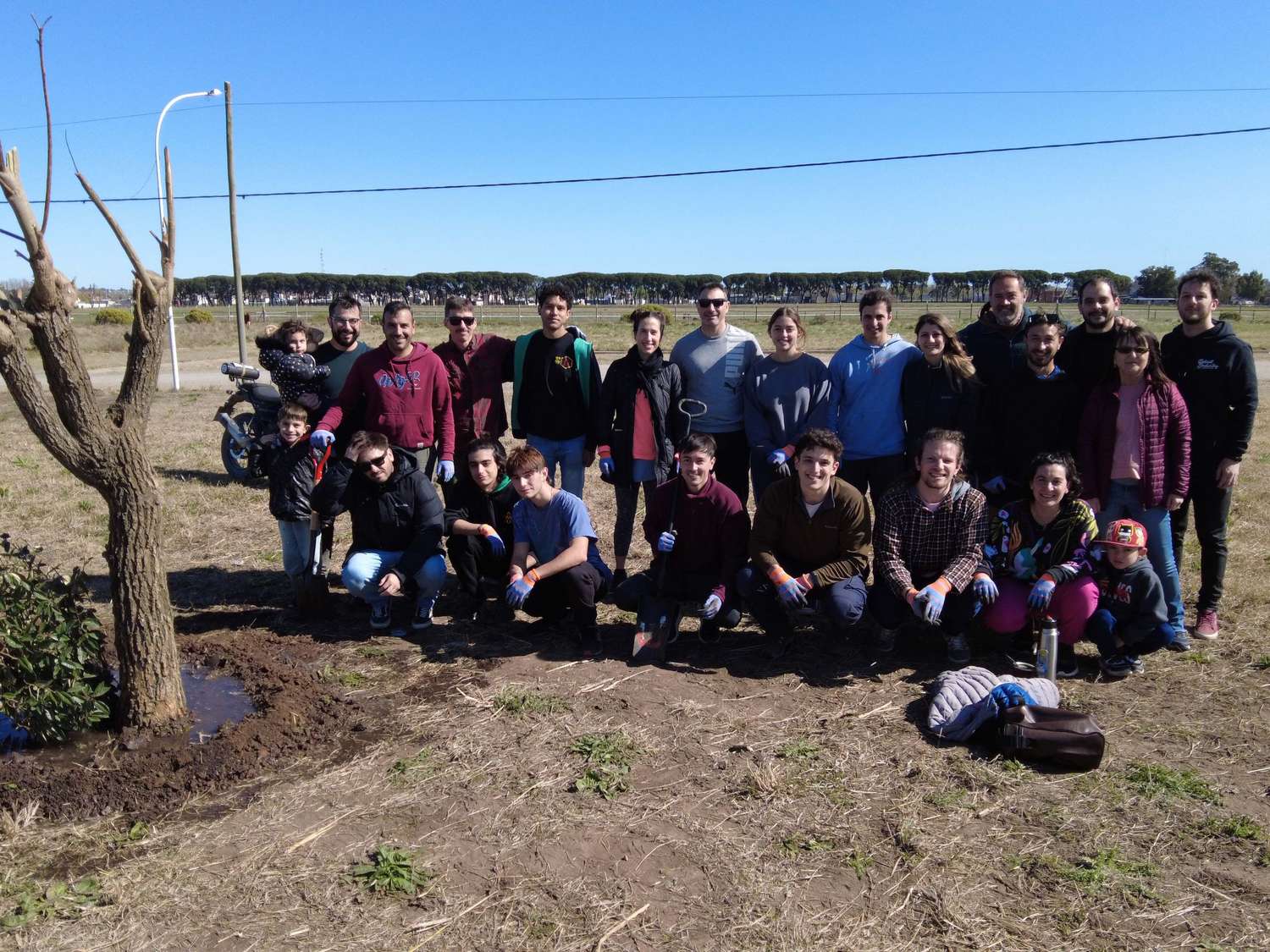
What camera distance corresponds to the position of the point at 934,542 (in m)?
4.60

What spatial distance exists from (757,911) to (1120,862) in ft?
4.11

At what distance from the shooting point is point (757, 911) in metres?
2.77

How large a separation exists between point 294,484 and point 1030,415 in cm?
410

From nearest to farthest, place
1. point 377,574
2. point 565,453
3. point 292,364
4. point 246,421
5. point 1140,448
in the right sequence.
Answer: point 1140,448 → point 377,574 → point 565,453 → point 292,364 → point 246,421

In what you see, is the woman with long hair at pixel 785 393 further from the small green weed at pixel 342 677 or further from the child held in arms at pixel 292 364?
the child held in arms at pixel 292 364

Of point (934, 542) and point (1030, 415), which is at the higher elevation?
point (1030, 415)

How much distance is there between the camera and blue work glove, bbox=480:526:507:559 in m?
5.18

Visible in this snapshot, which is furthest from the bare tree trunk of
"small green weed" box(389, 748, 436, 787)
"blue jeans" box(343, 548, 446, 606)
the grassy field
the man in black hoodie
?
the grassy field

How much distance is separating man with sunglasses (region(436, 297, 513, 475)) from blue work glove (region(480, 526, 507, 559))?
66 cm

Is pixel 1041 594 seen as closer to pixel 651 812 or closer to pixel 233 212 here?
pixel 651 812

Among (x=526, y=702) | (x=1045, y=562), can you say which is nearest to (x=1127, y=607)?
(x=1045, y=562)

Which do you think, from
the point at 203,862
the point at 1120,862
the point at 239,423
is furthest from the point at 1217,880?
the point at 239,423

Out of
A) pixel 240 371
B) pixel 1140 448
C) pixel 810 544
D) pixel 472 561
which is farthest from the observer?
pixel 240 371

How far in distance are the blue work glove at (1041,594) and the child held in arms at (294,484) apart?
3.92m
